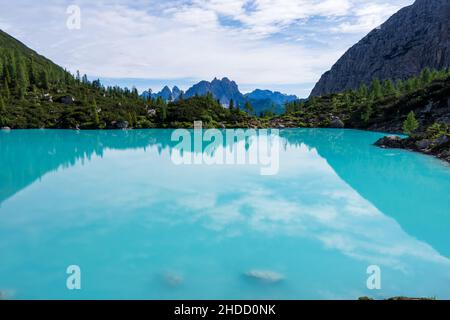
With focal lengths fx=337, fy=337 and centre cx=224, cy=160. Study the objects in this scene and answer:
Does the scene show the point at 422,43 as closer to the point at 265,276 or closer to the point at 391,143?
the point at 391,143

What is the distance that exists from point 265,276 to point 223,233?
5.41m

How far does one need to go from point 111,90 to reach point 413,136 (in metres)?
138

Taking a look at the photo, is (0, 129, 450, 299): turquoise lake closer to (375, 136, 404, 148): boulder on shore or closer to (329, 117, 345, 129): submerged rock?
(375, 136, 404, 148): boulder on shore

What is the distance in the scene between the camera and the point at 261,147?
57.8m

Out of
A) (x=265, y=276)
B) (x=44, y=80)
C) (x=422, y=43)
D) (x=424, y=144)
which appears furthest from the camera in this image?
(x=422, y=43)

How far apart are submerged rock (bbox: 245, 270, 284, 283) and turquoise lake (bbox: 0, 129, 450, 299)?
0.21ft

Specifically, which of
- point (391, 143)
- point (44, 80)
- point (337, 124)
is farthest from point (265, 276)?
point (44, 80)

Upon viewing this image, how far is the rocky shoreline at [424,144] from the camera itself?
142 feet

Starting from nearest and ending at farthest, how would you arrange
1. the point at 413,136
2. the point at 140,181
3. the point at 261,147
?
the point at 140,181, the point at 413,136, the point at 261,147

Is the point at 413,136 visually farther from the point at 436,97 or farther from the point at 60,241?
the point at 60,241

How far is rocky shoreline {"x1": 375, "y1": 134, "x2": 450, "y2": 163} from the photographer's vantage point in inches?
1708

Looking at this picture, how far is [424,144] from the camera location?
160 ft

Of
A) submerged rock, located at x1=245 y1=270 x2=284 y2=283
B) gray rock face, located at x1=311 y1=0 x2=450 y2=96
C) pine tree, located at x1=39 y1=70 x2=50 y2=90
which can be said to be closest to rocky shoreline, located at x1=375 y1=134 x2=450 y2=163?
submerged rock, located at x1=245 y1=270 x2=284 y2=283

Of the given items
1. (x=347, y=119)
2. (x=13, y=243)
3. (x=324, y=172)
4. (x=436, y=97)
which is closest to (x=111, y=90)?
(x=347, y=119)
